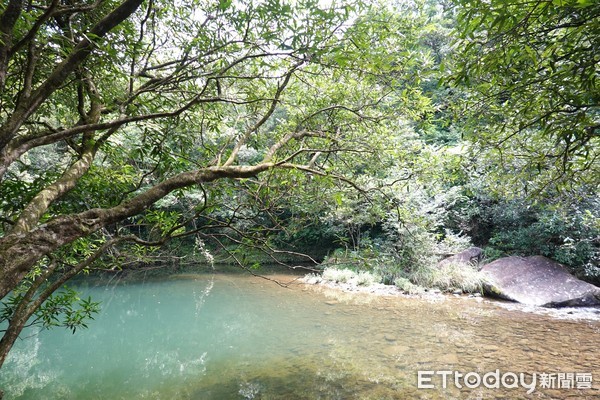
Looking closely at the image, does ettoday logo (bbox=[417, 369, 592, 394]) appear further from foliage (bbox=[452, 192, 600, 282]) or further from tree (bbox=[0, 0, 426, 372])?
foliage (bbox=[452, 192, 600, 282])

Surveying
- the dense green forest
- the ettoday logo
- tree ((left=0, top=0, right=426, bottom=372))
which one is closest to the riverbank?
the ettoday logo

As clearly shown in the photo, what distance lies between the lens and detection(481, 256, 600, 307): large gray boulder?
7.36m

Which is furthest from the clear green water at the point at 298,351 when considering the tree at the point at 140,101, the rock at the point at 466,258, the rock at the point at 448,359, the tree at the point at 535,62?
the tree at the point at 535,62

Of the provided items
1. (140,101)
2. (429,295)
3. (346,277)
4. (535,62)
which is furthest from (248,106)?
(346,277)

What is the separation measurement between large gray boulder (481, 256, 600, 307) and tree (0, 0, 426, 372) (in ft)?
23.1

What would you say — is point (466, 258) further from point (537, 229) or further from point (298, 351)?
point (298, 351)

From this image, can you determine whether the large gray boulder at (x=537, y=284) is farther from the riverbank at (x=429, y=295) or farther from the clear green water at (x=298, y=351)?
the clear green water at (x=298, y=351)

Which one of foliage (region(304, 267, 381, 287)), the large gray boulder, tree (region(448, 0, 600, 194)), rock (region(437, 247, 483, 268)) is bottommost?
foliage (region(304, 267, 381, 287))

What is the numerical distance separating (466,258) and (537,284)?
2213mm

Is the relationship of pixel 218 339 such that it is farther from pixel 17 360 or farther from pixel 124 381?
pixel 17 360

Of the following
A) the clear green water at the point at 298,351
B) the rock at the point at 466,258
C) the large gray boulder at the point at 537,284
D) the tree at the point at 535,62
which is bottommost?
the clear green water at the point at 298,351

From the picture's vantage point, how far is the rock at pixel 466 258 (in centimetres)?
990

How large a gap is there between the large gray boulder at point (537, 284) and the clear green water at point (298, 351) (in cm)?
94

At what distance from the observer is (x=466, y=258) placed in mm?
10117
